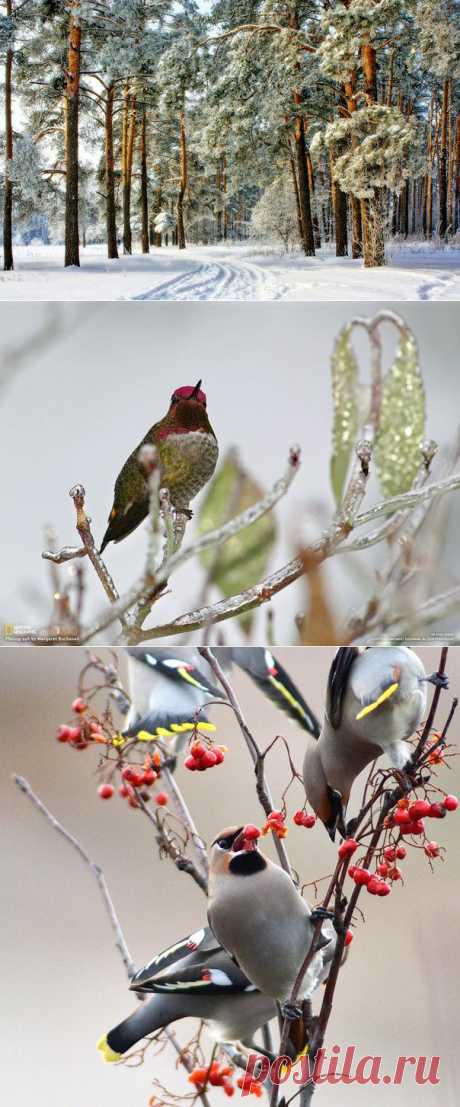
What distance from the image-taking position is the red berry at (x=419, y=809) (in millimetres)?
1400

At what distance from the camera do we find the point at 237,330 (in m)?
2.04

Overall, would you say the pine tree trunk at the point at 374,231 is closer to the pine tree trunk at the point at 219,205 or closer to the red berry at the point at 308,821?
the pine tree trunk at the point at 219,205

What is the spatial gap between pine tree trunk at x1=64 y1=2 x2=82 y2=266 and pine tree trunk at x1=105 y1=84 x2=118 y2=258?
0.19 ft

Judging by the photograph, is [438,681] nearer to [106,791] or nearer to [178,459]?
[106,791]

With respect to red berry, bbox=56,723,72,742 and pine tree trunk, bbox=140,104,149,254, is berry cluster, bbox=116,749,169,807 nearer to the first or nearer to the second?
red berry, bbox=56,723,72,742

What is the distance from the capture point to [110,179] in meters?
2.11

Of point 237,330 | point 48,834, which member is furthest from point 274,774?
point 237,330

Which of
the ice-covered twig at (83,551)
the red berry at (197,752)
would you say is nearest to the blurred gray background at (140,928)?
the red berry at (197,752)

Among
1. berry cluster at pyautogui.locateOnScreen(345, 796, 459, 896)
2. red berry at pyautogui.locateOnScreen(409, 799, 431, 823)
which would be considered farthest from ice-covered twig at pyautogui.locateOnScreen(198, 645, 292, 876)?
red berry at pyautogui.locateOnScreen(409, 799, 431, 823)

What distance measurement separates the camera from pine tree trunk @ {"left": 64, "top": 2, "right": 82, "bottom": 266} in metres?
2.03

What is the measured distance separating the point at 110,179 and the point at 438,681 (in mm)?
1218

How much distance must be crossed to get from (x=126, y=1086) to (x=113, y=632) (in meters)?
0.81

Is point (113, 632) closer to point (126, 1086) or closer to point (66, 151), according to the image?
point (126, 1086)

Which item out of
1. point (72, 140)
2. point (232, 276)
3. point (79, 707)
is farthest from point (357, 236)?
point (79, 707)
